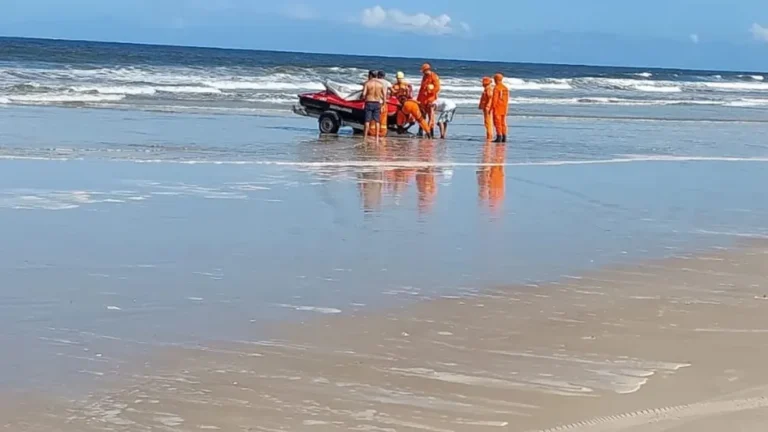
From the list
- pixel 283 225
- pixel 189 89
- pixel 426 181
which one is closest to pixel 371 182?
pixel 426 181

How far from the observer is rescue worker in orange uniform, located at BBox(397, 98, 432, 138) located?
21000 millimetres

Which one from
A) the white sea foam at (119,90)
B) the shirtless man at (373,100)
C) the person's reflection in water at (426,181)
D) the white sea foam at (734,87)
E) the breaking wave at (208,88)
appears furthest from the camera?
the white sea foam at (734,87)

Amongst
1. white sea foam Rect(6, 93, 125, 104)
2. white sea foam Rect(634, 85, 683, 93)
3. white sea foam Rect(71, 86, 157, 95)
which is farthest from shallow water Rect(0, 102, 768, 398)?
white sea foam Rect(634, 85, 683, 93)

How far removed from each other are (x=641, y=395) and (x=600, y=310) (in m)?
1.86

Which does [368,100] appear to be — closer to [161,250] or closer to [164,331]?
[161,250]

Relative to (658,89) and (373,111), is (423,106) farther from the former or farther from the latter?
(658,89)

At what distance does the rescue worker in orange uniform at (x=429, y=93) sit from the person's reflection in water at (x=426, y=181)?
244 centimetres

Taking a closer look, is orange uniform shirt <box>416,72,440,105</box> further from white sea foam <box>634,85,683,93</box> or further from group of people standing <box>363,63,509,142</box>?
white sea foam <box>634,85,683,93</box>

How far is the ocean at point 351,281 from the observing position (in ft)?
16.7

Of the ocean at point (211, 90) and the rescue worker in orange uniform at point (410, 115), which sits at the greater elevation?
the rescue worker in orange uniform at point (410, 115)

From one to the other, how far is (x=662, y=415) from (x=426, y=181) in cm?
890

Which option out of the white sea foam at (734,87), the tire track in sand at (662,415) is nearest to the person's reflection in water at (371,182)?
the tire track in sand at (662,415)

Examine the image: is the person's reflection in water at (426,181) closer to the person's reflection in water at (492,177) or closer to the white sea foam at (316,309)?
the person's reflection in water at (492,177)

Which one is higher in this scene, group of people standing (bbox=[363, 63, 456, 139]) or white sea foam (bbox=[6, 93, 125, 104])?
group of people standing (bbox=[363, 63, 456, 139])
